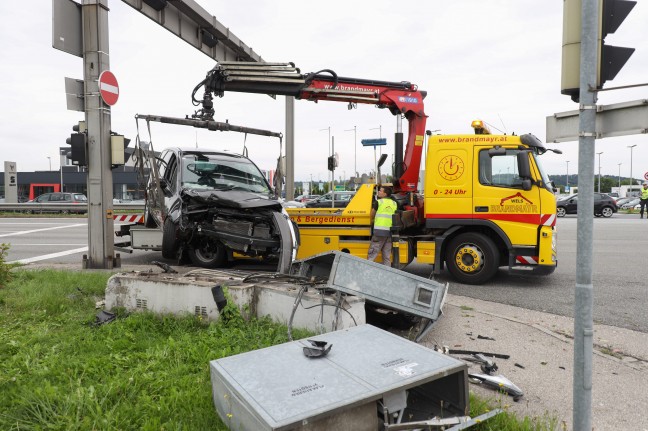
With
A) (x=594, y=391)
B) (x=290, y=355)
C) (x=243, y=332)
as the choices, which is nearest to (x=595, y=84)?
(x=290, y=355)

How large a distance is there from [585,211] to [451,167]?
580 centimetres

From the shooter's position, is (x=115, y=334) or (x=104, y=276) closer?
(x=115, y=334)

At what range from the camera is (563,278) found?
28.7 feet

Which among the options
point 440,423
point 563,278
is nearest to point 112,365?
point 440,423

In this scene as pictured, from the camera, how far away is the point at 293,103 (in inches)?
744

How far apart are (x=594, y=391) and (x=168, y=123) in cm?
775

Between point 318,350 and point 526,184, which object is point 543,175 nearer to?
point 526,184

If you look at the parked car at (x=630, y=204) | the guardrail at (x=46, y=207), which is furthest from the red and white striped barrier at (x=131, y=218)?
the parked car at (x=630, y=204)

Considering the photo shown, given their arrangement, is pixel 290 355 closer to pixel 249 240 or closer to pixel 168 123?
pixel 249 240

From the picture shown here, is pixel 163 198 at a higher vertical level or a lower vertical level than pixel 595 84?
lower

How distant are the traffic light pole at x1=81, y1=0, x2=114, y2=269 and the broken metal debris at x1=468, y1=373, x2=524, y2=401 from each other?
713 cm

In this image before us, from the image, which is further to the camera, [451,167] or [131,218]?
[131,218]

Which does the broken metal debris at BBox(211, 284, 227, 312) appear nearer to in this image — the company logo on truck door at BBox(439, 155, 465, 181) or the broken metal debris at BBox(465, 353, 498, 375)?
the broken metal debris at BBox(465, 353, 498, 375)

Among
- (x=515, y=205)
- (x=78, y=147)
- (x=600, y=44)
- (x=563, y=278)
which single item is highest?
(x=78, y=147)
